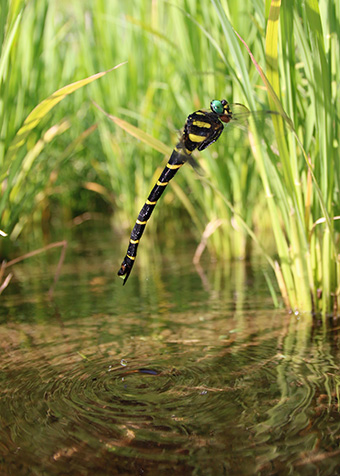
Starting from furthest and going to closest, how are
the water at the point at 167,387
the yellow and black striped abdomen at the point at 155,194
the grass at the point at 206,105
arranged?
the grass at the point at 206,105 < the yellow and black striped abdomen at the point at 155,194 < the water at the point at 167,387

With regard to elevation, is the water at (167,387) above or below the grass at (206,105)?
below

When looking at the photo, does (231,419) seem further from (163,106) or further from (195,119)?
(163,106)

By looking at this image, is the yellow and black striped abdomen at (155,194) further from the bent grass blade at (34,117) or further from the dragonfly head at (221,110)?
the bent grass blade at (34,117)

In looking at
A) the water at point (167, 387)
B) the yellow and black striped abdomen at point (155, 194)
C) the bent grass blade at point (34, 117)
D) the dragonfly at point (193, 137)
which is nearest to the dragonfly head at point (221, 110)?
the dragonfly at point (193, 137)

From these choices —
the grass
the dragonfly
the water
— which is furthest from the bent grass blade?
the water

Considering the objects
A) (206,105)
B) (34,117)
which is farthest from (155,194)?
(206,105)

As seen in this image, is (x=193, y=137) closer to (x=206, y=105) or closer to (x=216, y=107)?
(x=216, y=107)

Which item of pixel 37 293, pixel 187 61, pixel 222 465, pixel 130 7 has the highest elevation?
pixel 130 7

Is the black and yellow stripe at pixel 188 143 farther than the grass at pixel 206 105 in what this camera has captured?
No

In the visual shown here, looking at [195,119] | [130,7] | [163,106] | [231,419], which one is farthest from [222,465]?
[130,7]

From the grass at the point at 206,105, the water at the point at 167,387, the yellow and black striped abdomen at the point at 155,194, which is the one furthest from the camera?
the grass at the point at 206,105
